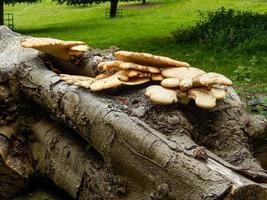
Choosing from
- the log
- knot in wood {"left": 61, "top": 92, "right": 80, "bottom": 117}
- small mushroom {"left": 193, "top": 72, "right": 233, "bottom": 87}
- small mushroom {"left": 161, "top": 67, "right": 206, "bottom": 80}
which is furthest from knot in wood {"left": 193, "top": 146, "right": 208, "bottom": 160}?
knot in wood {"left": 61, "top": 92, "right": 80, "bottom": 117}

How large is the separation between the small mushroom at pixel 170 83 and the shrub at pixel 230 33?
11610 mm

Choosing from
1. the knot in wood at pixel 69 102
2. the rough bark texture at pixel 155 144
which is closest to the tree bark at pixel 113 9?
the rough bark texture at pixel 155 144

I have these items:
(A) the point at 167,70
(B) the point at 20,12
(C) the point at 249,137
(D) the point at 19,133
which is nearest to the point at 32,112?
(D) the point at 19,133

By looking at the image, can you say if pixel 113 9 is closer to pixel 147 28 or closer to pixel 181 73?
pixel 147 28

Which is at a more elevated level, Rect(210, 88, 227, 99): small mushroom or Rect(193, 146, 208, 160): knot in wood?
Rect(210, 88, 227, 99): small mushroom

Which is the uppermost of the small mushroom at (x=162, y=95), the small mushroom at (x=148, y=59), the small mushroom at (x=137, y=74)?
the small mushroom at (x=148, y=59)

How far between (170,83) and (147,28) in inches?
834

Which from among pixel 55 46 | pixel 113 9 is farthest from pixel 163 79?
pixel 113 9

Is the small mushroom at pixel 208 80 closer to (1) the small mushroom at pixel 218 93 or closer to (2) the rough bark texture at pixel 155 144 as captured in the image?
(1) the small mushroom at pixel 218 93

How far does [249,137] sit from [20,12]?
42.0 m

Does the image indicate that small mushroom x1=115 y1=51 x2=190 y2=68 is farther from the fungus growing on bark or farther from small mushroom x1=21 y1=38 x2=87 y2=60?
small mushroom x1=21 y1=38 x2=87 y2=60

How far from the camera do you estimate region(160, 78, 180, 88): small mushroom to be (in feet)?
15.1

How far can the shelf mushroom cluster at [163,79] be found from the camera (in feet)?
15.0

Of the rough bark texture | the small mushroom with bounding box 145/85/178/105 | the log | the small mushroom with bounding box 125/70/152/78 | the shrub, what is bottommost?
the shrub
